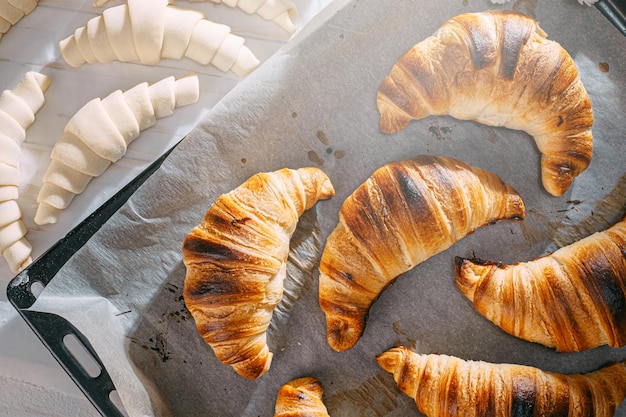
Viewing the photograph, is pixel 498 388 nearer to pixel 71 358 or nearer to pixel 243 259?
pixel 243 259

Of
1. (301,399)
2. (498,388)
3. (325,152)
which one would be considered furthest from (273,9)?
(498,388)

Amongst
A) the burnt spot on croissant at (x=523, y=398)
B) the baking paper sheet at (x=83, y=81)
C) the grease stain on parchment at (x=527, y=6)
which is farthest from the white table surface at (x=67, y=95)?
the burnt spot on croissant at (x=523, y=398)

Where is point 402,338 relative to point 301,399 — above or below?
above

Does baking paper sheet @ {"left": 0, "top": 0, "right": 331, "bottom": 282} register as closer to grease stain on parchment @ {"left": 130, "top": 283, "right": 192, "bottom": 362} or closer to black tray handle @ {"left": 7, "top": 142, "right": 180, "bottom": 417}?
black tray handle @ {"left": 7, "top": 142, "right": 180, "bottom": 417}

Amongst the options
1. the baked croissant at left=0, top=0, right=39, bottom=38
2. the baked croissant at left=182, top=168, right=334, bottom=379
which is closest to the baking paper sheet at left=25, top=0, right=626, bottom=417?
the baked croissant at left=182, top=168, right=334, bottom=379

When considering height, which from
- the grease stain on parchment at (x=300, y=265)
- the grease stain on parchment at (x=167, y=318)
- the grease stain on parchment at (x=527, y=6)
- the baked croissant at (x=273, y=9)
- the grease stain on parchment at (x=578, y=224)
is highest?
the grease stain on parchment at (x=527, y=6)

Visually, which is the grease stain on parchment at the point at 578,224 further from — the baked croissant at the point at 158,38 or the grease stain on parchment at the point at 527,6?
the baked croissant at the point at 158,38

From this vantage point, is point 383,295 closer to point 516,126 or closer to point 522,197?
point 522,197

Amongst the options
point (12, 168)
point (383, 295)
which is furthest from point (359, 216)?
point (12, 168)
